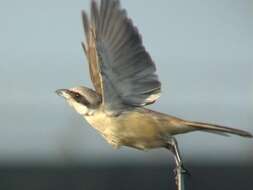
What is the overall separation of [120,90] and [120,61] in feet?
0.51

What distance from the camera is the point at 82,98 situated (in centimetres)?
893

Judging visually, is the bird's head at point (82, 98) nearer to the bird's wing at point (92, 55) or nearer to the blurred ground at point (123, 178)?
the bird's wing at point (92, 55)

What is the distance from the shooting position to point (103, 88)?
8867mm

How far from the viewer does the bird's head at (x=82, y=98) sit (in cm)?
890

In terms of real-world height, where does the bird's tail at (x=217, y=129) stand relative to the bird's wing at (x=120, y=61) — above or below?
below

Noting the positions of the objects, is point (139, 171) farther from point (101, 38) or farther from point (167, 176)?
point (101, 38)

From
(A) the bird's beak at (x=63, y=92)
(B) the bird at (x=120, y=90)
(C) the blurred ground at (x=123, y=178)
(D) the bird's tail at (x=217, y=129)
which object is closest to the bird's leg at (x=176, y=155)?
(B) the bird at (x=120, y=90)

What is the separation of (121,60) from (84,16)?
17.5 inches

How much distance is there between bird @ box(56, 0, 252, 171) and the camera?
8.87 meters

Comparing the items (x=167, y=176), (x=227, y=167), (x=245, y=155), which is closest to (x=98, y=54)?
(x=167, y=176)

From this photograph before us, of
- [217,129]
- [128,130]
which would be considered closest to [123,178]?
[128,130]

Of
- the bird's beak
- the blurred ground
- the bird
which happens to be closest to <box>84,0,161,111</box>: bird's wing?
the bird

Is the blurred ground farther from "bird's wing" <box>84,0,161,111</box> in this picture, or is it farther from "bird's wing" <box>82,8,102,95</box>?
"bird's wing" <box>84,0,161,111</box>

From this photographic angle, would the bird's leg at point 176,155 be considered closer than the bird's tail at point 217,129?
Yes
